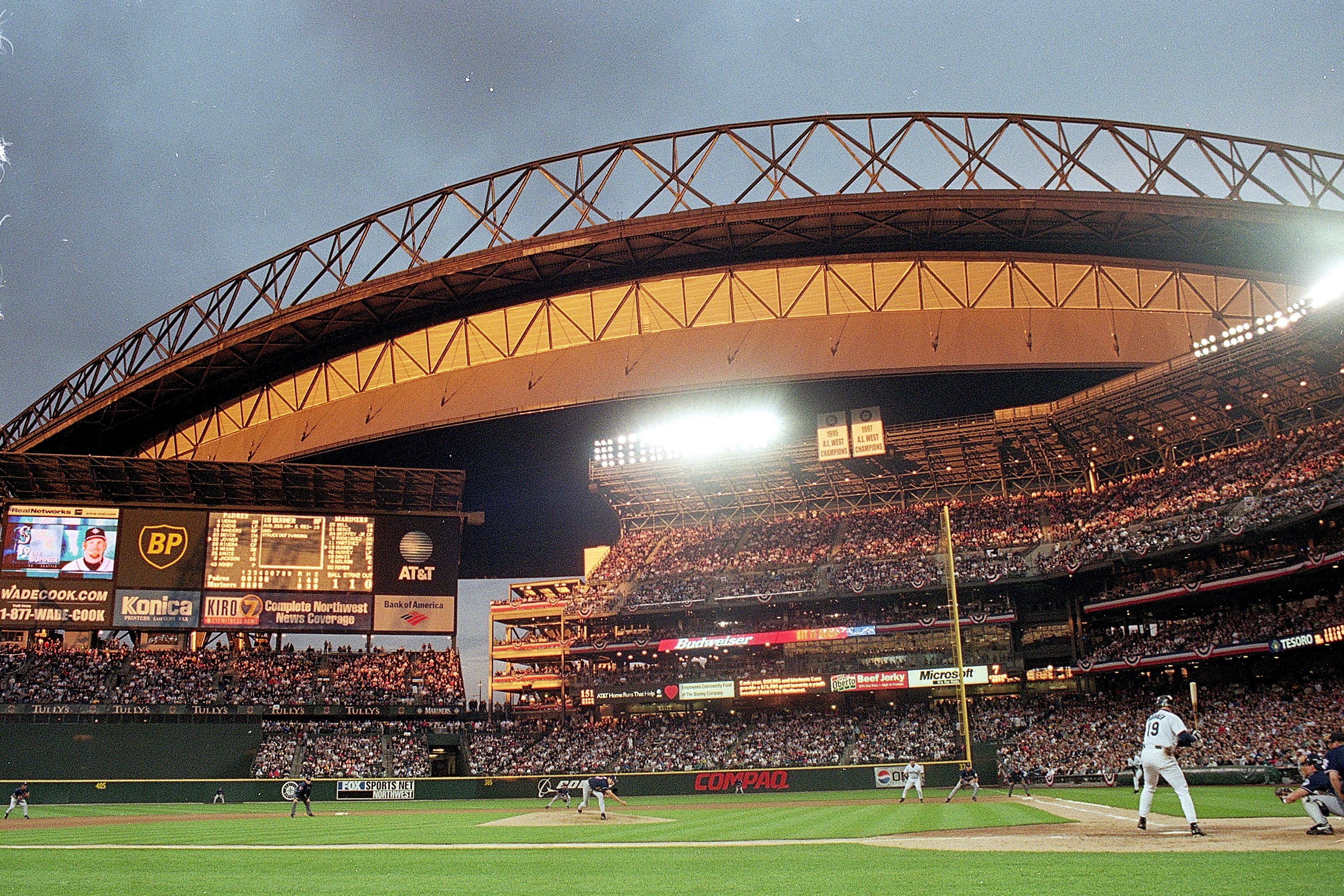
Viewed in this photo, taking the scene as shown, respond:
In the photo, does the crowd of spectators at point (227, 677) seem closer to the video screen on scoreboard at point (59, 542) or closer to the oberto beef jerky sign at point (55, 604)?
the oberto beef jerky sign at point (55, 604)

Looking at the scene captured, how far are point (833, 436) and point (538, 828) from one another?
1376 inches

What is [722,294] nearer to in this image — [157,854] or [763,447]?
[763,447]

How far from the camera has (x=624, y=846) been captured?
16.2 metres

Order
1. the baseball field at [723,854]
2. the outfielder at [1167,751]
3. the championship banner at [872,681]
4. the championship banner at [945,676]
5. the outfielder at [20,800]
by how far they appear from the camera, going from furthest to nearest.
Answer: the championship banner at [872,681] < the championship banner at [945,676] < the outfielder at [20,800] < the outfielder at [1167,751] < the baseball field at [723,854]

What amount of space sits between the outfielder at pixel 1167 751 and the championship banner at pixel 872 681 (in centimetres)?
4005

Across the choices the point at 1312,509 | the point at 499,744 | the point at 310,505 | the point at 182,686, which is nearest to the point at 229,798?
the point at 182,686

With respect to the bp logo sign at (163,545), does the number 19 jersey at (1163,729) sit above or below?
below

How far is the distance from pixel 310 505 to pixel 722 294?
26976 millimetres

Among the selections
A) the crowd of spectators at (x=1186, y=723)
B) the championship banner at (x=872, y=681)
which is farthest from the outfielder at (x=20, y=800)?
the championship banner at (x=872, y=681)

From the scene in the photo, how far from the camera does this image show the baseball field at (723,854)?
380 inches

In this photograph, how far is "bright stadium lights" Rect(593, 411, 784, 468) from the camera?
182 ft

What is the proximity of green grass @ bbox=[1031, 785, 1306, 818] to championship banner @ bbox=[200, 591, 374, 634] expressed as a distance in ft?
119

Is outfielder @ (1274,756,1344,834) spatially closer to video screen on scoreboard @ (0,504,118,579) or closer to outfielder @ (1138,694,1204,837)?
outfielder @ (1138,694,1204,837)

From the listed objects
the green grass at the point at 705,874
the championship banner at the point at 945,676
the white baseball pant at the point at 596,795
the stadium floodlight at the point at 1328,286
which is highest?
the stadium floodlight at the point at 1328,286
